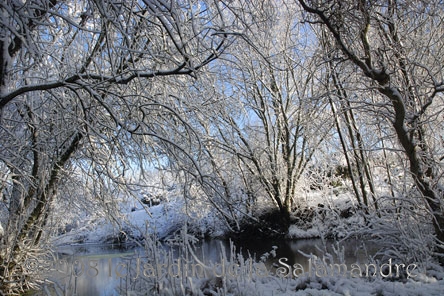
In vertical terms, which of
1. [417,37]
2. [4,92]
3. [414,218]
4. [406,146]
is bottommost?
[414,218]

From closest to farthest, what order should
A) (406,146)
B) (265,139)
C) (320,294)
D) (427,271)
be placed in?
(320,294), (427,271), (406,146), (265,139)

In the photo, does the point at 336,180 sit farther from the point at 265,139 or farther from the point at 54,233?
the point at 54,233

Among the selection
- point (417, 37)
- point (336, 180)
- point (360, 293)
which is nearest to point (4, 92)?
point (360, 293)

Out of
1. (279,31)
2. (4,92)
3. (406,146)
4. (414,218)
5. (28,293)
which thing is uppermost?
(279,31)

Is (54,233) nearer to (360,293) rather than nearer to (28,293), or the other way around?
(28,293)

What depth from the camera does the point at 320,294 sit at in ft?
11.8

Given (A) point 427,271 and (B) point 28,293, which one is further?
(B) point 28,293

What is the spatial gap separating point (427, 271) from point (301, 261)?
3179 mm

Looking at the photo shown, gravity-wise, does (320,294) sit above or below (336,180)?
below

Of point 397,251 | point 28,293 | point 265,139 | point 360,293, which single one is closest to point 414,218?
point 397,251

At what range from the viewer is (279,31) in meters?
12.4

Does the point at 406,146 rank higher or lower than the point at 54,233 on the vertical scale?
Answer: higher

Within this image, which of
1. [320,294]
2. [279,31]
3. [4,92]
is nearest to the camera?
[4,92]

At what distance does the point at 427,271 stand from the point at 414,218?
838 mm
